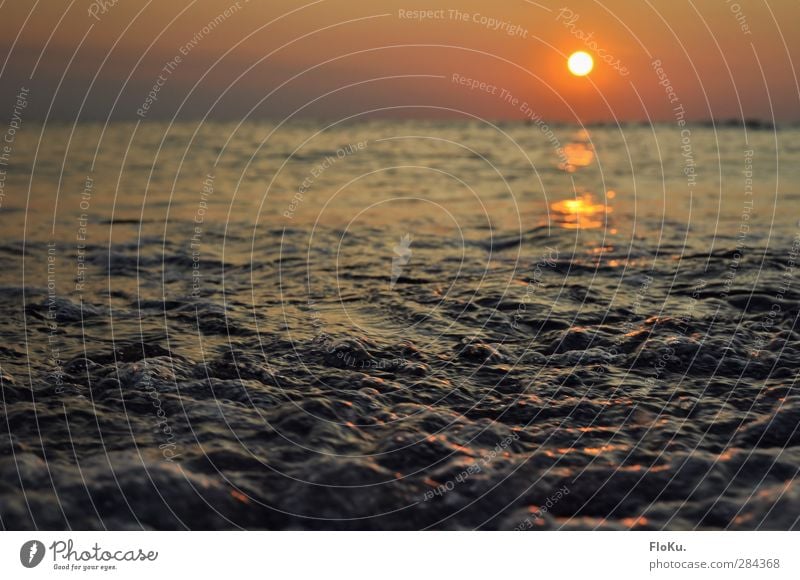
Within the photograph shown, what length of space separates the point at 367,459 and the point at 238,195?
18815mm

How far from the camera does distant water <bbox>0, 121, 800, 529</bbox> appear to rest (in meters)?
6.59

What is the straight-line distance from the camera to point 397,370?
9.29 meters

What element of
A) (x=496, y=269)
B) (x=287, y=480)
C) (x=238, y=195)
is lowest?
(x=287, y=480)

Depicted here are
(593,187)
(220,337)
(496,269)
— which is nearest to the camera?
(220,337)

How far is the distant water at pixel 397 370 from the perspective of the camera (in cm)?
659

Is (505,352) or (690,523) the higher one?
(505,352)

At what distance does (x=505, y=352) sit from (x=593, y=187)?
20050 millimetres

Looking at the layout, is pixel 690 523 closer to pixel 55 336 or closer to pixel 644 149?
pixel 55 336
